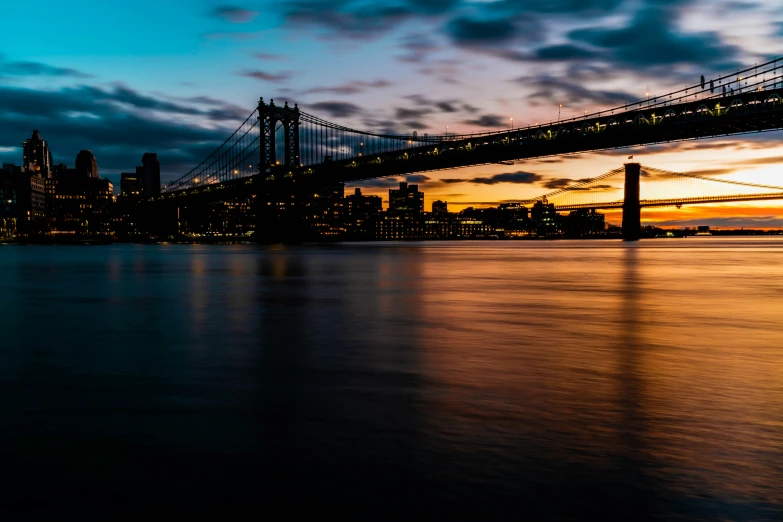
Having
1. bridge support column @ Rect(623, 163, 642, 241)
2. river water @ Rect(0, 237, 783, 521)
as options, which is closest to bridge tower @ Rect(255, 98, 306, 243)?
bridge support column @ Rect(623, 163, 642, 241)

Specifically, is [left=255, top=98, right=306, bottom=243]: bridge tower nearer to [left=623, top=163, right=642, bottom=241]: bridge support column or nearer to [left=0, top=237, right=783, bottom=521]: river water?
[left=623, top=163, right=642, bottom=241]: bridge support column

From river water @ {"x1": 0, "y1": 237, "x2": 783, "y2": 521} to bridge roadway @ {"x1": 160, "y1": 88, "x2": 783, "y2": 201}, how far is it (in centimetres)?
4708

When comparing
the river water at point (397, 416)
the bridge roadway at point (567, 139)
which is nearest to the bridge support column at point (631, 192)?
the bridge roadway at point (567, 139)

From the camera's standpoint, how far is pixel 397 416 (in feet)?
27.7

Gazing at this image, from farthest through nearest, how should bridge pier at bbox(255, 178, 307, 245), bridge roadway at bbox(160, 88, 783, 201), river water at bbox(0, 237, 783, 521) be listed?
bridge pier at bbox(255, 178, 307, 245) < bridge roadway at bbox(160, 88, 783, 201) < river water at bbox(0, 237, 783, 521)

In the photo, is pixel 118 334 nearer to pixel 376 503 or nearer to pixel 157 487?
pixel 157 487

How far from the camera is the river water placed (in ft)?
18.8

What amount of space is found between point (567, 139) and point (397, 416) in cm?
7087

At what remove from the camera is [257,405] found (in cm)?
909

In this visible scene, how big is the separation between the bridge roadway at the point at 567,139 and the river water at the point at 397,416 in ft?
154

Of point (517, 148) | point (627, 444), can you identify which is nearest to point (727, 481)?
point (627, 444)

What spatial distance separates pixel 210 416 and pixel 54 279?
3599 centimetres

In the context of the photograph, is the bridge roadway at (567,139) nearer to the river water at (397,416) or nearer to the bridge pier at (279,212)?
the bridge pier at (279,212)

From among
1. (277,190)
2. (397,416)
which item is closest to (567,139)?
(277,190)
